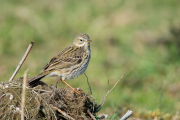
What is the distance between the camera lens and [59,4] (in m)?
15.3

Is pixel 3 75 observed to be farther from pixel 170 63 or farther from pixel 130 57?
pixel 170 63

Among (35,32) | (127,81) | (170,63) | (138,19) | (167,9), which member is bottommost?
(127,81)

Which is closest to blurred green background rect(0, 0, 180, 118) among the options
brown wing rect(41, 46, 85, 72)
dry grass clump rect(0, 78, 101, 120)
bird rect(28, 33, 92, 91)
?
bird rect(28, 33, 92, 91)

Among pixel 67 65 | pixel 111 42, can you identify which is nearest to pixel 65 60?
pixel 67 65

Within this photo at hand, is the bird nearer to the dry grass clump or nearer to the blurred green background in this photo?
A: the dry grass clump

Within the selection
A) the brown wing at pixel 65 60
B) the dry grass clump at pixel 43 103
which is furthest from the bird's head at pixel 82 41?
the dry grass clump at pixel 43 103

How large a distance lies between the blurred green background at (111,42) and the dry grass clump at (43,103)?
2.35 meters

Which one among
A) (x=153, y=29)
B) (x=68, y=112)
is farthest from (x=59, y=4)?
A: (x=68, y=112)

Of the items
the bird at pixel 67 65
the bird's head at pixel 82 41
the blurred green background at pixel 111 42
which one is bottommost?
the bird at pixel 67 65

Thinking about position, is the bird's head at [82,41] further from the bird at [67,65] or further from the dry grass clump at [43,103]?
the dry grass clump at [43,103]

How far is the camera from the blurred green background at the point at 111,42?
9.86 meters

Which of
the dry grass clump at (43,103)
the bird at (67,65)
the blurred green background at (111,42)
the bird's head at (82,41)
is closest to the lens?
the dry grass clump at (43,103)

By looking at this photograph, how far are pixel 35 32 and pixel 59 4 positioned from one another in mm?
3624

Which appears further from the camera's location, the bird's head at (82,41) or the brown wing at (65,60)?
the bird's head at (82,41)
